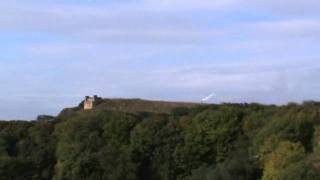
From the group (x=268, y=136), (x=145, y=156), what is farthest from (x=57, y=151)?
(x=268, y=136)

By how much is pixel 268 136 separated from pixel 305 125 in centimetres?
205

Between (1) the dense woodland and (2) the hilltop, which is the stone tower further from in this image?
(1) the dense woodland

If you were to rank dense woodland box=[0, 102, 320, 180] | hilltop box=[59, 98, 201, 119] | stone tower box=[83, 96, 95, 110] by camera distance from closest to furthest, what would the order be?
dense woodland box=[0, 102, 320, 180]
hilltop box=[59, 98, 201, 119]
stone tower box=[83, 96, 95, 110]

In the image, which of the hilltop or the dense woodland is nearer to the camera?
the dense woodland

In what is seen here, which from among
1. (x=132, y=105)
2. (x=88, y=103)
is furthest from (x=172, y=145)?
(x=88, y=103)

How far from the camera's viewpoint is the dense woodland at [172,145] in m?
41.3

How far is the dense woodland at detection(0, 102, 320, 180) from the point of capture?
4128cm

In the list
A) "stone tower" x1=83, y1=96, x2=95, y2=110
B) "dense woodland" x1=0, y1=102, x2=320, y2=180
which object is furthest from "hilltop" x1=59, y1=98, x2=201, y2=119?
"dense woodland" x1=0, y1=102, x2=320, y2=180

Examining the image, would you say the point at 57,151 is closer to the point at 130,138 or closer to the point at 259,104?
the point at 130,138

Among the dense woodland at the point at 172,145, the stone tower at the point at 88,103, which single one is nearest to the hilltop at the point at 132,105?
the stone tower at the point at 88,103

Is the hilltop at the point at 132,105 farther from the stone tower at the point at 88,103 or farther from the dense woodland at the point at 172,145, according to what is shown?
the dense woodland at the point at 172,145

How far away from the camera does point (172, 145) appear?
4559cm

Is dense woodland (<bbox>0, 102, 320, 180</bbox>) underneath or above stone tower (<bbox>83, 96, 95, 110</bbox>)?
underneath

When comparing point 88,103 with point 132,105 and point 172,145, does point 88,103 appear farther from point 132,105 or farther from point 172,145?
point 172,145
